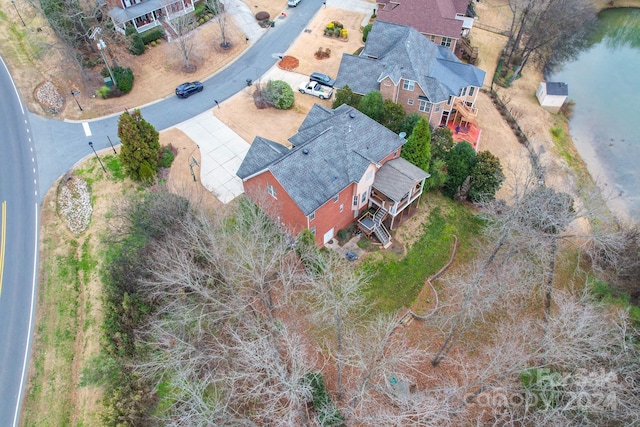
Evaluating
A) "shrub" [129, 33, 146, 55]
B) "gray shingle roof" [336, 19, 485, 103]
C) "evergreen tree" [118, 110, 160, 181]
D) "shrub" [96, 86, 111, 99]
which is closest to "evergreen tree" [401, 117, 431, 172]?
"gray shingle roof" [336, 19, 485, 103]

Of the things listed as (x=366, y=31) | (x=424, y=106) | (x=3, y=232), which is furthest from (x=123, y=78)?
(x=424, y=106)

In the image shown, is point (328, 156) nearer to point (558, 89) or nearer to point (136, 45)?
point (136, 45)

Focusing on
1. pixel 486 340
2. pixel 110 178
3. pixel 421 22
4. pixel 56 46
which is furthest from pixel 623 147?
pixel 56 46

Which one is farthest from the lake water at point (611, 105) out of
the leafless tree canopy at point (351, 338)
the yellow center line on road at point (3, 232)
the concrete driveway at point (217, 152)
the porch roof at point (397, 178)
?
the yellow center line on road at point (3, 232)

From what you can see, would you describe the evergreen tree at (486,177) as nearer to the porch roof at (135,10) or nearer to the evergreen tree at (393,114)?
the evergreen tree at (393,114)

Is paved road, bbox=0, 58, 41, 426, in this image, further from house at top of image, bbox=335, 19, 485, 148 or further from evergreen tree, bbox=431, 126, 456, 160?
evergreen tree, bbox=431, 126, 456, 160

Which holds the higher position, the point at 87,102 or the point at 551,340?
the point at 551,340

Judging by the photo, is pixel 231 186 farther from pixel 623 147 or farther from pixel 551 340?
pixel 623 147
